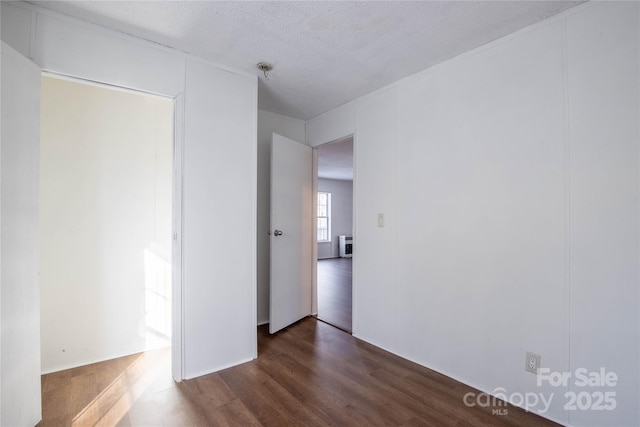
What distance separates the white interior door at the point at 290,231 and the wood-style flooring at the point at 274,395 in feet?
2.24

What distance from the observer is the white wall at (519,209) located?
1.60 meters

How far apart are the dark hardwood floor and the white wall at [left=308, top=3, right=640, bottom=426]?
796mm

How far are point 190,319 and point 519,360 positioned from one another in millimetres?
2242

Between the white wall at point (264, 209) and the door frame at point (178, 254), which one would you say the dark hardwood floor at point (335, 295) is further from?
the door frame at point (178, 254)

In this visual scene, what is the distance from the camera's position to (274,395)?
204 centimetres

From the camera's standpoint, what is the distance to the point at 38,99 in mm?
1731

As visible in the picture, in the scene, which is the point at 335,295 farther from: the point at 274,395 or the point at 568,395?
the point at 568,395

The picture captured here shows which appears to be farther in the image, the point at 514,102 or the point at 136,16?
the point at 514,102

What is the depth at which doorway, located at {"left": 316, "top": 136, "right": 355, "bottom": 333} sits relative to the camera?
4.05m

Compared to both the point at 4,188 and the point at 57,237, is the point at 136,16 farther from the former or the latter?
the point at 57,237

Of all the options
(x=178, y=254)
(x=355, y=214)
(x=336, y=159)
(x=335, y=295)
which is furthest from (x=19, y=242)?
(x=336, y=159)

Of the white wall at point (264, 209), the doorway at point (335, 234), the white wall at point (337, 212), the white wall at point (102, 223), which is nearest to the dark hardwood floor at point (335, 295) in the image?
the doorway at point (335, 234)

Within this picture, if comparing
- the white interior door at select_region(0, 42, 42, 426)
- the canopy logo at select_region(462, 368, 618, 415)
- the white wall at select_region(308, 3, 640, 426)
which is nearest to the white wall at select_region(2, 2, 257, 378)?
the white interior door at select_region(0, 42, 42, 426)

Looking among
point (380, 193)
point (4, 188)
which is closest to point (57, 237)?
point (4, 188)
